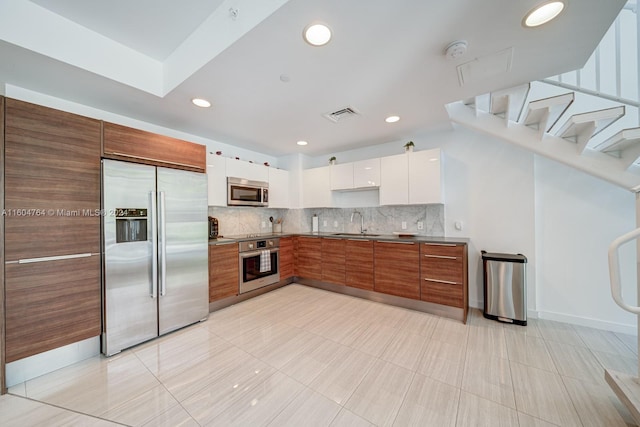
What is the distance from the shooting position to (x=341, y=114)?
2.61 meters

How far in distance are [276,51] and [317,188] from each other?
101 inches

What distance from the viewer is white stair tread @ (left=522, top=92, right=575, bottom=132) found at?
1.81 meters

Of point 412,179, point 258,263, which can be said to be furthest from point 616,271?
point 258,263

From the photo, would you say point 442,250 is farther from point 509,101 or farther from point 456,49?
point 456,49

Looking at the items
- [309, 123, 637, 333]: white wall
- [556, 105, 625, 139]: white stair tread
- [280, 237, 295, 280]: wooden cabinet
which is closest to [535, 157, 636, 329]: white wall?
[309, 123, 637, 333]: white wall

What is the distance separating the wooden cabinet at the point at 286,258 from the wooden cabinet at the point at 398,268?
1.48 metres

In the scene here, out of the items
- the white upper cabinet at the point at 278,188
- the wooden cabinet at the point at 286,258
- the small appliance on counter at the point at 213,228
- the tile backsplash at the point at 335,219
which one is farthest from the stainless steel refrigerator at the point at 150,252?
the white upper cabinet at the point at 278,188

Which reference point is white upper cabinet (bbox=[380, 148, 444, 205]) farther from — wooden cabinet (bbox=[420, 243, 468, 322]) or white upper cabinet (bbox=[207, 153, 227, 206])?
white upper cabinet (bbox=[207, 153, 227, 206])

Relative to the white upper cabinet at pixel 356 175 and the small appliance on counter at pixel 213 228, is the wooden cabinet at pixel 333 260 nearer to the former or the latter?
the white upper cabinet at pixel 356 175

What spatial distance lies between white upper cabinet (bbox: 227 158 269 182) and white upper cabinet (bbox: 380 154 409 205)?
6.37 ft

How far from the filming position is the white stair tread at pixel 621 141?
1626mm

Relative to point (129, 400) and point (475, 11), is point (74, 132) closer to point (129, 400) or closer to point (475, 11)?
point (129, 400)

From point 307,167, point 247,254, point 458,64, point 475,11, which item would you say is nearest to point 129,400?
point 247,254

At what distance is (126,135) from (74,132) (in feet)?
1.08
